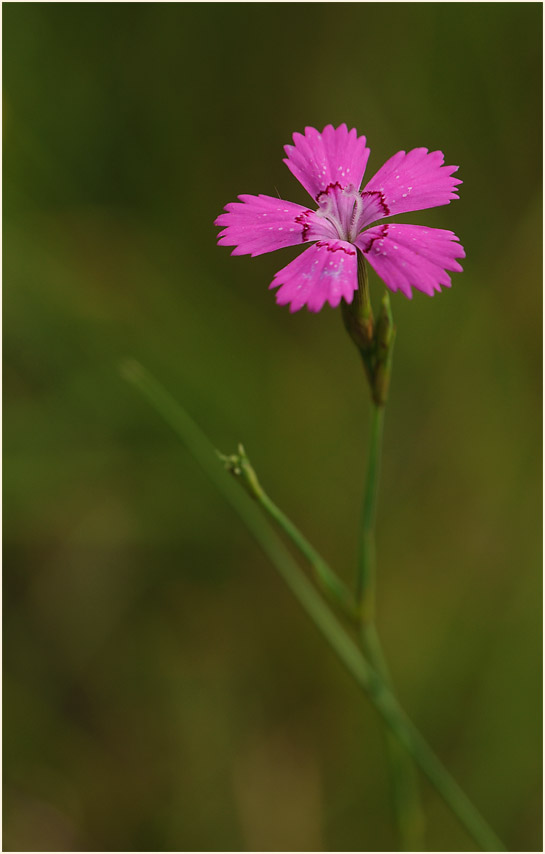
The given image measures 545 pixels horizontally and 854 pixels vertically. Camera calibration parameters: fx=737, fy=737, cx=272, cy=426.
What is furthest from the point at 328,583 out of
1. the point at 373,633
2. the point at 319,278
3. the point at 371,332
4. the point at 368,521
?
the point at 319,278

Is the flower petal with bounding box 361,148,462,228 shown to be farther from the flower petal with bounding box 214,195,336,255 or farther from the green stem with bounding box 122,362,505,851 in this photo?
the green stem with bounding box 122,362,505,851

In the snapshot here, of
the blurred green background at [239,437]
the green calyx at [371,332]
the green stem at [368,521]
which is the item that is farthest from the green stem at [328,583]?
the blurred green background at [239,437]

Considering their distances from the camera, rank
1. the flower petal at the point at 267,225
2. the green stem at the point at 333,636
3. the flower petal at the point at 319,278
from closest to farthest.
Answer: the flower petal at the point at 319,278 < the flower petal at the point at 267,225 < the green stem at the point at 333,636

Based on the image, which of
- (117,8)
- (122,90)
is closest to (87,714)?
(122,90)

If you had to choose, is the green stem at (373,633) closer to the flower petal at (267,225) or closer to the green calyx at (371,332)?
the green calyx at (371,332)

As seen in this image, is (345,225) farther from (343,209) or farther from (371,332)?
(371,332)

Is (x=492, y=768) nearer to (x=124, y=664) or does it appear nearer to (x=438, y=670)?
(x=438, y=670)

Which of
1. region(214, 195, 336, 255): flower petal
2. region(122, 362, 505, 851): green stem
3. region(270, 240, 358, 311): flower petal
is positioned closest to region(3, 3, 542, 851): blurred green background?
region(122, 362, 505, 851): green stem
